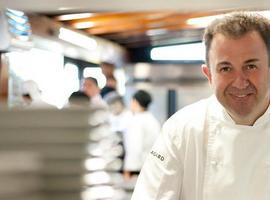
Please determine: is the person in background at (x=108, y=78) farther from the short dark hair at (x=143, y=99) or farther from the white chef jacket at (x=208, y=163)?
the white chef jacket at (x=208, y=163)

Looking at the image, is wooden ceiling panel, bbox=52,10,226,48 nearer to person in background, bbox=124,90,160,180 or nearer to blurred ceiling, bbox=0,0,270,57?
blurred ceiling, bbox=0,0,270,57

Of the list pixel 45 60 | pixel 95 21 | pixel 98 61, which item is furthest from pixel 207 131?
pixel 98 61

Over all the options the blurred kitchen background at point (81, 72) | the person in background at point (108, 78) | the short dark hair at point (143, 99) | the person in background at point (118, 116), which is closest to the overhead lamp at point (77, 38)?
the blurred kitchen background at point (81, 72)

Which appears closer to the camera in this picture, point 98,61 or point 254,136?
point 254,136

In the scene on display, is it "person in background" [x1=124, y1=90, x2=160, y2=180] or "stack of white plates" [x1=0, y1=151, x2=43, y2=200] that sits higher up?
"stack of white plates" [x1=0, y1=151, x2=43, y2=200]

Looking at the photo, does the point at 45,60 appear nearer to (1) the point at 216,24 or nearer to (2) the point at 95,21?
(2) the point at 95,21

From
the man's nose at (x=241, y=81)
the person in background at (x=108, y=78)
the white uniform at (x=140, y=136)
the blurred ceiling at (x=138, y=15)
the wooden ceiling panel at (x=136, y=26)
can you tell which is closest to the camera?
the blurred ceiling at (x=138, y=15)

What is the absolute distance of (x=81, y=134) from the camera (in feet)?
2.79

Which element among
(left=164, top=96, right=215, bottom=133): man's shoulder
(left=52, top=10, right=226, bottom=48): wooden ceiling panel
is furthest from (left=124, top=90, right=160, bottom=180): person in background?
(left=164, top=96, right=215, bottom=133): man's shoulder

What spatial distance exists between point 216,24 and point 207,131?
341mm

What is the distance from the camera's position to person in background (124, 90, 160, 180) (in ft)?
15.0

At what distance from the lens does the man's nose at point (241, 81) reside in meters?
1.28

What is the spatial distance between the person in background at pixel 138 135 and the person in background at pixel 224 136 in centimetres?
308

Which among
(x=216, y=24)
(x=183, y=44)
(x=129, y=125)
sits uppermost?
(x=183, y=44)
